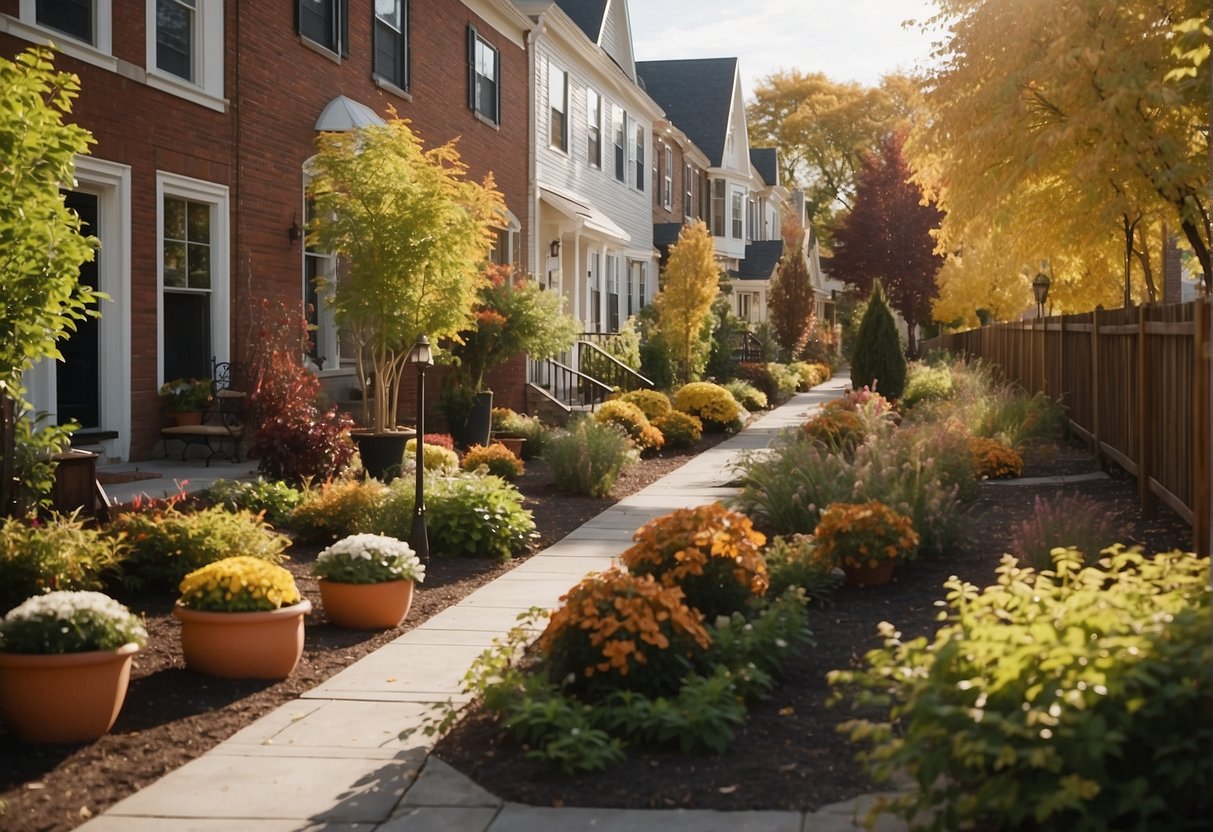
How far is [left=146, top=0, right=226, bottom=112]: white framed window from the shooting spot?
12.4 metres

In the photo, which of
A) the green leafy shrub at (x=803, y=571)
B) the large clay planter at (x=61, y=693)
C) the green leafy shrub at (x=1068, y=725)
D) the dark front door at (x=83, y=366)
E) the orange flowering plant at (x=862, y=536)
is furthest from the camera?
the dark front door at (x=83, y=366)

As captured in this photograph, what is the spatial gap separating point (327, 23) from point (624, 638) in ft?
39.8

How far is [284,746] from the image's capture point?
5.25m

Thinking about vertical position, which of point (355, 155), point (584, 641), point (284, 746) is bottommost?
point (284, 746)

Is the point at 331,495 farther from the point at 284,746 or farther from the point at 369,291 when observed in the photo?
the point at 284,746

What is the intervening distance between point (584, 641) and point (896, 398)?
19.0 metres

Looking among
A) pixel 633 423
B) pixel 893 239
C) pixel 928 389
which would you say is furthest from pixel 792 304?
pixel 633 423

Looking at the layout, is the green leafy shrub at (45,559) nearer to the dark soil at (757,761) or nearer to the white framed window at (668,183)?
the dark soil at (757,761)

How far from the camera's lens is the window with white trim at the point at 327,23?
595 inches

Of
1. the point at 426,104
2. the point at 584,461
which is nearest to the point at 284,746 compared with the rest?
the point at 584,461

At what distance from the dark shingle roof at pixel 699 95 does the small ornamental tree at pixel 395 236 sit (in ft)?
96.3

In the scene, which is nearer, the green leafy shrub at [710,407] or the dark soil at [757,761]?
the dark soil at [757,761]

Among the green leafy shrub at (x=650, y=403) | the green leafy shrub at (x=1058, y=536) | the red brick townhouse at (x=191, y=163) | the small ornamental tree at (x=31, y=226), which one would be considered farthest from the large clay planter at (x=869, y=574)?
the green leafy shrub at (x=650, y=403)

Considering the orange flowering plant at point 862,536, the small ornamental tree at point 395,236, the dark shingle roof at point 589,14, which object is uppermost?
the dark shingle roof at point 589,14
